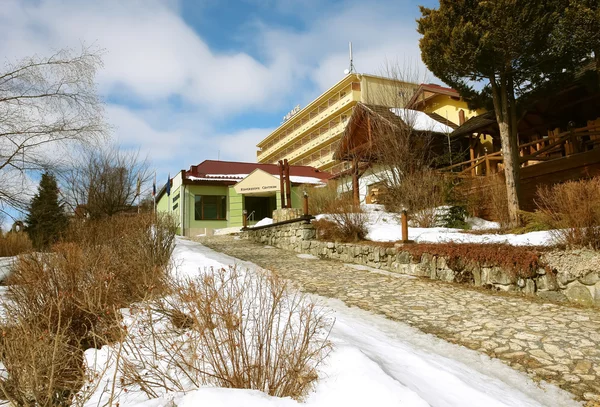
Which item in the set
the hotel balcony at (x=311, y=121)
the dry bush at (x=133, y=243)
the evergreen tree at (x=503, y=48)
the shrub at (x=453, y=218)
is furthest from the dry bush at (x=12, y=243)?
the hotel balcony at (x=311, y=121)

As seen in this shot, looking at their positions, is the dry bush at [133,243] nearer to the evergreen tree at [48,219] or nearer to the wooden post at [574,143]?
the evergreen tree at [48,219]

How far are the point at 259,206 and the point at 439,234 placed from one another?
18444 millimetres

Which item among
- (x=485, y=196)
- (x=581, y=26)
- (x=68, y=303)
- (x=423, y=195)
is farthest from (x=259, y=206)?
(x=68, y=303)

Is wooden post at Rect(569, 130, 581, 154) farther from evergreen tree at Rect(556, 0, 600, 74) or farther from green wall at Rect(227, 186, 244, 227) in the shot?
green wall at Rect(227, 186, 244, 227)

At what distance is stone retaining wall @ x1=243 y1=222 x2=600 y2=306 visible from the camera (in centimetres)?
564

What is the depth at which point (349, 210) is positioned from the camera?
11953mm

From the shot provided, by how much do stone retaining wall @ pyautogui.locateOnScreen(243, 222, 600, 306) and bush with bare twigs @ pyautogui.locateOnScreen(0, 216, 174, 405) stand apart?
5270 mm

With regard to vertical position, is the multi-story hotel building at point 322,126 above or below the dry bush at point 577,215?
above

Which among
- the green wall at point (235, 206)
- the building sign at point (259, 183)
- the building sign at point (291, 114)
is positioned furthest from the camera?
the building sign at point (291, 114)

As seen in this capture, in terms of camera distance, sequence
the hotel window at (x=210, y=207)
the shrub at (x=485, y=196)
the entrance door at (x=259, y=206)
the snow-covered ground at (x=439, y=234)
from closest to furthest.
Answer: the snow-covered ground at (x=439, y=234)
the shrub at (x=485, y=196)
the hotel window at (x=210, y=207)
the entrance door at (x=259, y=206)

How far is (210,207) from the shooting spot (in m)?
25.2

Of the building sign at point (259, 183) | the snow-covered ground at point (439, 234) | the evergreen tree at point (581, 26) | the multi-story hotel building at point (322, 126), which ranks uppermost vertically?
the multi-story hotel building at point (322, 126)

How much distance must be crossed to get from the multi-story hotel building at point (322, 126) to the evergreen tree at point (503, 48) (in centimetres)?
1955

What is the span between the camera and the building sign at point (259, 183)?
22.9m
